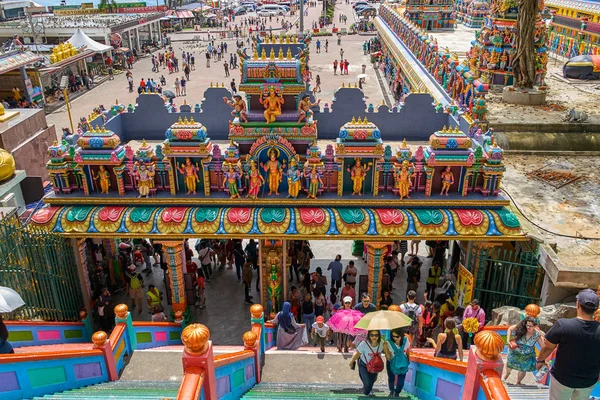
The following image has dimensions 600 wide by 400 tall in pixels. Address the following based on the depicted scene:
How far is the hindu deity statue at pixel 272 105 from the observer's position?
41.1ft

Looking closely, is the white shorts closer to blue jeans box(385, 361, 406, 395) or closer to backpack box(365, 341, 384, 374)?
blue jeans box(385, 361, 406, 395)

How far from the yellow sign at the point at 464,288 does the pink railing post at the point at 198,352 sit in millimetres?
7923

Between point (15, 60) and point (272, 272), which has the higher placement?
point (15, 60)

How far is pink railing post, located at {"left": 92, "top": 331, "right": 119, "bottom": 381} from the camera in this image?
8.63 meters

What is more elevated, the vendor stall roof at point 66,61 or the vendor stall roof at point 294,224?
the vendor stall roof at point 66,61

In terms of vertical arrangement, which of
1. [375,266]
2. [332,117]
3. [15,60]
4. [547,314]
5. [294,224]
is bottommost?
[375,266]

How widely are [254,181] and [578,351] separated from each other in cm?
807

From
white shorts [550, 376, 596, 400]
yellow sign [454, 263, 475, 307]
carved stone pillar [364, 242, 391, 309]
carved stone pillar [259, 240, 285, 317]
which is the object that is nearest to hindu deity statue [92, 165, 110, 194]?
carved stone pillar [259, 240, 285, 317]

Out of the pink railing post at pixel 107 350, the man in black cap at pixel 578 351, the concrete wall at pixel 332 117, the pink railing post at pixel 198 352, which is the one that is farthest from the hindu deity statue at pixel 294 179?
the man in black cap at pixel 578 351

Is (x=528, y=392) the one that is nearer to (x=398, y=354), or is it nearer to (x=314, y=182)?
(x=398, y=354)

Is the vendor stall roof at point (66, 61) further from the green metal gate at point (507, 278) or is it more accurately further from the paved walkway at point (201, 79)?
the green metal gate at point (507, 278)

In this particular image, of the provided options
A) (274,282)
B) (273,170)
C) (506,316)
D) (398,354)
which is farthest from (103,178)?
(506,316)

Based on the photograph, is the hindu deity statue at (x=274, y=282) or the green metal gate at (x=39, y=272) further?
the hindu deity statue at (x=274, y=282)

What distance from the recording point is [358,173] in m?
12.3
